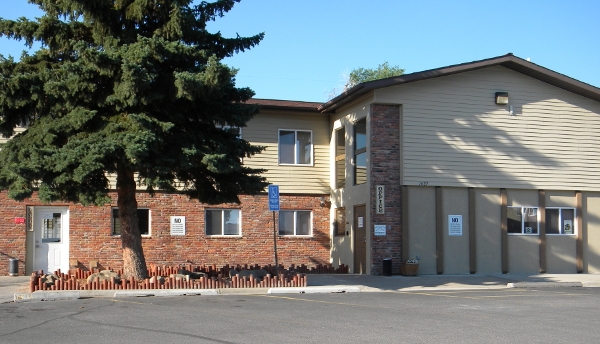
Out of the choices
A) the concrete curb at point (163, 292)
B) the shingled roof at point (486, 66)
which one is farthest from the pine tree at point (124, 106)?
the shingled roof at point (486, 66)

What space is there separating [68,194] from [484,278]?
12.7 meters

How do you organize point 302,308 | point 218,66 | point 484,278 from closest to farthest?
point 302,308
point 218,66
point 484,278

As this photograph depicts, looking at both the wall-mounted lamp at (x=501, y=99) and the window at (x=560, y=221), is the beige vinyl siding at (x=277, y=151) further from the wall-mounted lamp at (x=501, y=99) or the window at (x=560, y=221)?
the window at (x=560, y=221)

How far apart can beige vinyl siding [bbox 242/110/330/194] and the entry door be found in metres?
6.52

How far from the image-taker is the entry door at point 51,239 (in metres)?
22.7

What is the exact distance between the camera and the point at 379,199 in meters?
21.7

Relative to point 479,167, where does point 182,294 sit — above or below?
below

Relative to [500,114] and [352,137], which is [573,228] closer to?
[500,114]

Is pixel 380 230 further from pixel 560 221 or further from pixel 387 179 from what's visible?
pixel 560 221

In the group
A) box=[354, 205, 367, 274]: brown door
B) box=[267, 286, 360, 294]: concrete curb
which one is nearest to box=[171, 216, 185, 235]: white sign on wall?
box=[354, 205, 367, 274]: brown door

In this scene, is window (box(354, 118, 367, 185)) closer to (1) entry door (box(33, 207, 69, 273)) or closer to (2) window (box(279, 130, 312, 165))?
(2) window (box(279, 130, 312, 165))

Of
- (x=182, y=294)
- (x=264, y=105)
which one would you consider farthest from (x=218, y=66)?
(x=264, y=105)

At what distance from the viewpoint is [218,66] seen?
15.0 meters

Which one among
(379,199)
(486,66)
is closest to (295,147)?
(379,199)
